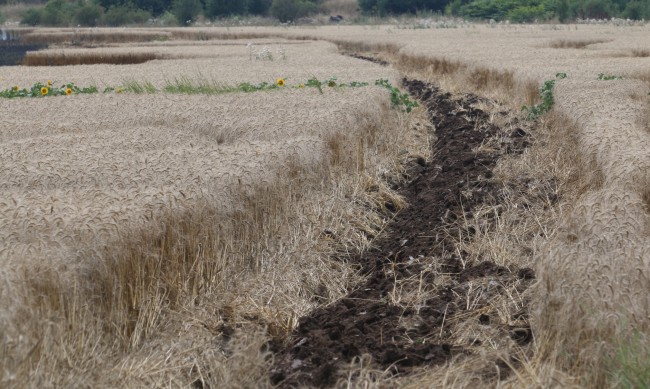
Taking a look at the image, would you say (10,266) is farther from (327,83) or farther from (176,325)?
(327,83)

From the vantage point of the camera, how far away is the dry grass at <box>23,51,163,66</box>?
35406mm

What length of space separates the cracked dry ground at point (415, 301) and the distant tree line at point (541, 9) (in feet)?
177

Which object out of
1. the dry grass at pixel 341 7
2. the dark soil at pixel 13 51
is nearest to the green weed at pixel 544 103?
the dark soil at pixel 13 51

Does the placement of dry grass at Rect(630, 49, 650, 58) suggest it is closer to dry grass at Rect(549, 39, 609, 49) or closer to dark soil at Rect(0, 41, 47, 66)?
dry grass at Rect(549, 39, 609, 49)

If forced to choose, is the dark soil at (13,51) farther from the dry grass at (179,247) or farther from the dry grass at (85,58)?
the dry grass at (179,247)

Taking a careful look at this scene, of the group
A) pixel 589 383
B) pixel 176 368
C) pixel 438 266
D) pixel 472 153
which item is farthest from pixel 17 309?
pixel 472 153

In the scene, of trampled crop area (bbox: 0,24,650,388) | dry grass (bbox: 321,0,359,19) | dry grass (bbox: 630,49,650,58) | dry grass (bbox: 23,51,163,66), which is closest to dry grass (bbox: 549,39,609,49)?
dry grass (bbox: 630,49,650,58)

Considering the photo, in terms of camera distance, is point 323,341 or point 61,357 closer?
point 61,357

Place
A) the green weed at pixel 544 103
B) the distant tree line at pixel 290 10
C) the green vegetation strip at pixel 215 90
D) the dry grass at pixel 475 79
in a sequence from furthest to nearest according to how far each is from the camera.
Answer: the distant tree line at pixel 290 10 → the dry grass at pixel 475 79 → the green vegetation strip at pixel 215 90 → the green weed at pixel 544 103

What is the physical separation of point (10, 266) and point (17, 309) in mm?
463

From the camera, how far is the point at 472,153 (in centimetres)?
1241

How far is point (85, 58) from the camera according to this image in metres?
36.0

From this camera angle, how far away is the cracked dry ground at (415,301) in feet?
17.8

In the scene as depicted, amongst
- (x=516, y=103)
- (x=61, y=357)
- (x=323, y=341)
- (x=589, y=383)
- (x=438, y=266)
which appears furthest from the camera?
(x=516, y=103)
